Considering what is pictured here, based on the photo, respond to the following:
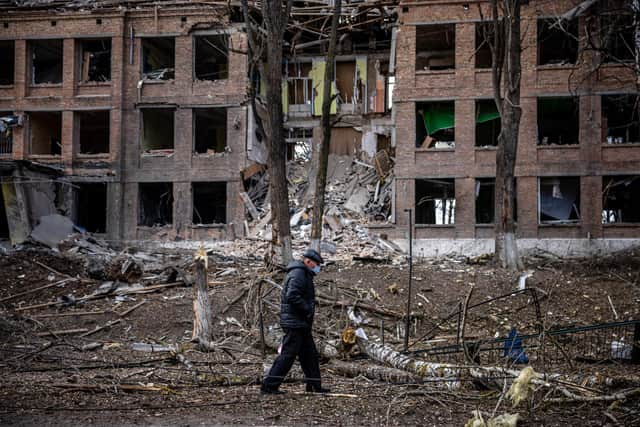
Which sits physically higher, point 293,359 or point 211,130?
point 211,130

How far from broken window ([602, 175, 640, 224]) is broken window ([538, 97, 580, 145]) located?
3.02m

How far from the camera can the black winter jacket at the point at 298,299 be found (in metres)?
8.02

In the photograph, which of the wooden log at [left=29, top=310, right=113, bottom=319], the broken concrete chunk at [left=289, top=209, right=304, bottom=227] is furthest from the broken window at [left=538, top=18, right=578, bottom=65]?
the wooden log at [left=29, top=310, right=113, bottom=319]

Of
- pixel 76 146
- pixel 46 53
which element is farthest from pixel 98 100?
pixel 46 53

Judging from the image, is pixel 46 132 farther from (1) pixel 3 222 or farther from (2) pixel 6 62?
(1) pixel 3 222

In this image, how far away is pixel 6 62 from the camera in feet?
116

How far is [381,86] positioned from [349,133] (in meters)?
2.93

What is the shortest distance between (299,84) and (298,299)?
27.6 m

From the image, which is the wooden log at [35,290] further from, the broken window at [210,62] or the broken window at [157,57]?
the broken window at [210,62]

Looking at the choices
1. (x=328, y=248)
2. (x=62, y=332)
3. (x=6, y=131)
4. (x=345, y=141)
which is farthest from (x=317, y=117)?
(x=62, y=332)

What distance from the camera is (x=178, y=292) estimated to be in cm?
1806

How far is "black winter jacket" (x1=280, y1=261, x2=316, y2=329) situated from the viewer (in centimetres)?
802

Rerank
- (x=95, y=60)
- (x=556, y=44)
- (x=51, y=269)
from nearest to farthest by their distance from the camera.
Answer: (x=51, y=269), (x=556, y=44), (x=95, y=60)

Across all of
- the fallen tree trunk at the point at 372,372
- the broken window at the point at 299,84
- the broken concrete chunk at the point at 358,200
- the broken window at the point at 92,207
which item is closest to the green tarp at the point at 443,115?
the broken concrete chunk at the point at 358,200
